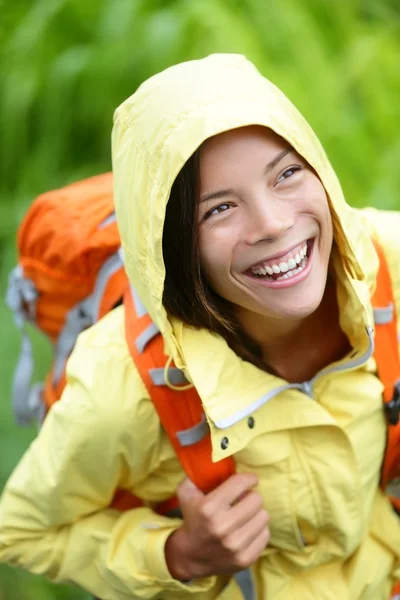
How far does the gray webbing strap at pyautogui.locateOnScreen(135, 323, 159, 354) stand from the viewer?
158cm

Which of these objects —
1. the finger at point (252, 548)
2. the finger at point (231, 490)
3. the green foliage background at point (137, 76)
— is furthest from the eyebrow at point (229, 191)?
the green foliage background at point (137, 76)

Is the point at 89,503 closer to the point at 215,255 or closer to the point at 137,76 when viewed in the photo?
the point at 215,255

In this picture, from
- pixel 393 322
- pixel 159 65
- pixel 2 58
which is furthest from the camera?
pixel 2 58

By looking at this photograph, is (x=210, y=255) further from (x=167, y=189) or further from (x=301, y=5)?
(x=301, y=5)

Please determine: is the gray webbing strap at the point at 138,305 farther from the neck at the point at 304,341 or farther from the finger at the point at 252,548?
the finger at the point at 252,548

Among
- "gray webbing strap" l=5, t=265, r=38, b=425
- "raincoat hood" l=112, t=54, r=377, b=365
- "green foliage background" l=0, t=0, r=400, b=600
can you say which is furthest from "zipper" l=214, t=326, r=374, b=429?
Answer: "green foliage background" l=0, t=0, r=400, b=600

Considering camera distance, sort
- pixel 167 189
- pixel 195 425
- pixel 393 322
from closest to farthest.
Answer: pixel 167 189, pixel 195 425, pixel 393 322

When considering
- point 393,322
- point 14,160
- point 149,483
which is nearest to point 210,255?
point 393,322

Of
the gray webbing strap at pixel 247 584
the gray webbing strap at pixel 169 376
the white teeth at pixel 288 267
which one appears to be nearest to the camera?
the white teeth at pixel 288 267

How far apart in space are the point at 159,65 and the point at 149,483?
6.19 ft

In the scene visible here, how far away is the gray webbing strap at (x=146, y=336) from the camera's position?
158 cm

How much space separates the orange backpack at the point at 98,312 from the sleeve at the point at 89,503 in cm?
6

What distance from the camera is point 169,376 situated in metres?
1.54

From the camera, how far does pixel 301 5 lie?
3281mm
